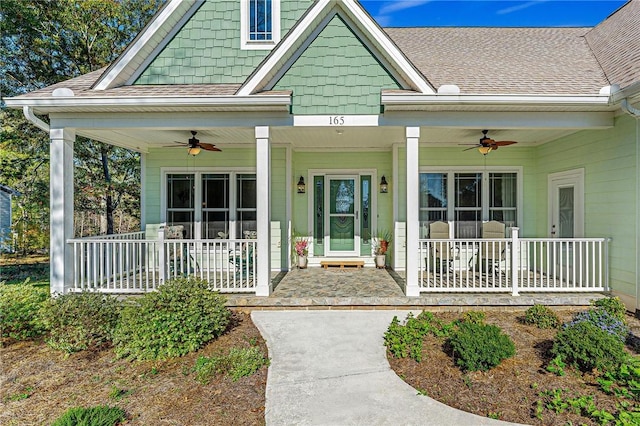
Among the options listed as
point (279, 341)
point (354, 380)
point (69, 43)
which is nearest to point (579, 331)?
point (354, 380)

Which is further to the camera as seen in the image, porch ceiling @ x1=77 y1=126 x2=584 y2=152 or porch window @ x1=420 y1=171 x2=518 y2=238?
porch window @ x1=420 y1=171 x2=518 y2=238

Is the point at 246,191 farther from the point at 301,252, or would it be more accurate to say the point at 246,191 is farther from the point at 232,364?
the point at 232,364

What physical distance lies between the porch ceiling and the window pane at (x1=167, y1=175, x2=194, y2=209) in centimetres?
89

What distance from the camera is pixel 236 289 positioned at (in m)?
5.89

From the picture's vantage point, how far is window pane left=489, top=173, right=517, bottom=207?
832cm

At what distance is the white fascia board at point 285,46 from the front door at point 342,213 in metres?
3.64

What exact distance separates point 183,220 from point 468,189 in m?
7.09

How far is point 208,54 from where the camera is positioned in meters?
6.69

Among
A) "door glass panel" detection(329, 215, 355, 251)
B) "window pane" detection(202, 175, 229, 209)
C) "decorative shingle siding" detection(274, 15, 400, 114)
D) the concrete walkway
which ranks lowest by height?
the concrete walkway

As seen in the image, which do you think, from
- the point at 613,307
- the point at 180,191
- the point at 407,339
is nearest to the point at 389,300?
the point at 407,339

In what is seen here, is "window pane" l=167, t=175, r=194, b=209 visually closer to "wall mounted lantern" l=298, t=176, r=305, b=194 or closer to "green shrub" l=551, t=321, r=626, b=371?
"wall mounted lantern" l=298, t=176, r=305, b=194

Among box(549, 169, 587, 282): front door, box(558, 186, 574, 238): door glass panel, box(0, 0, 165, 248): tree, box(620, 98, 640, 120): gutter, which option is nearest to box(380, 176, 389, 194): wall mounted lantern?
box(549, 169, 587, 282): front door

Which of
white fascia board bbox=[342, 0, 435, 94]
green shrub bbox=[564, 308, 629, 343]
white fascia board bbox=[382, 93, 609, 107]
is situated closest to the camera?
green shrub bbox=[564, 308, 629, 343]

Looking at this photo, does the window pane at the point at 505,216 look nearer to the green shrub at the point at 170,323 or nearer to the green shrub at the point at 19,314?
the green shrub at the point at 170,323
